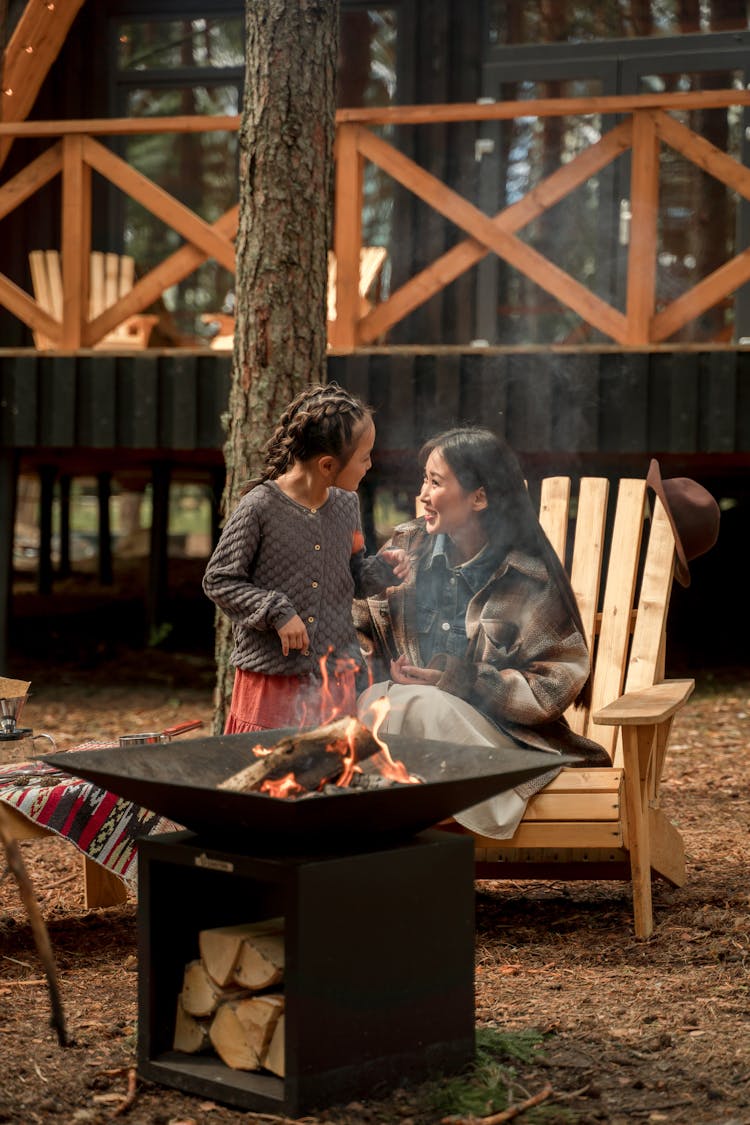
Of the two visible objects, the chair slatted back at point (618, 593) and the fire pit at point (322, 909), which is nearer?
the fire pit at point (322, 909)

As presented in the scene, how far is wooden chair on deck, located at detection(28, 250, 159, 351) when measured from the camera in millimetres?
8250

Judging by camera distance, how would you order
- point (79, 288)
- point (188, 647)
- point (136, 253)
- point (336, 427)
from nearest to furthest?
point (336, 427) → point (79, 288) → point (188, 647) → point (136, 253)

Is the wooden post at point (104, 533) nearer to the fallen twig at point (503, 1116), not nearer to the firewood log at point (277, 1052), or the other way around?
the firewood log at point (277, 1052)

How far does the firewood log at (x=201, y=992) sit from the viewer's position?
273 centimetres

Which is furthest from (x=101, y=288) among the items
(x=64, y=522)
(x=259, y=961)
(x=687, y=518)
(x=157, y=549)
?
(x=259, y=961)

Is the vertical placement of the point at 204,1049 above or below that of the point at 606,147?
below

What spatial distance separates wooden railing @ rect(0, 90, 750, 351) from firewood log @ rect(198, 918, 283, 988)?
441 centimetres

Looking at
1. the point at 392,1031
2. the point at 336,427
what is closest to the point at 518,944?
the point at 392,1031

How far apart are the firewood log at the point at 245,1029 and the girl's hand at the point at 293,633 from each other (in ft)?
3.34

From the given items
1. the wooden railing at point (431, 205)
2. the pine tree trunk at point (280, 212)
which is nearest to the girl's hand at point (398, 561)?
the pine tree trunk at point (280, 212)

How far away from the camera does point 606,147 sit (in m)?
6.57

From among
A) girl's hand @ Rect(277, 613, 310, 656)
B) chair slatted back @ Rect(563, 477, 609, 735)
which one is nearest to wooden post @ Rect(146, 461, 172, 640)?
chair slatted back @ Rect(563, 477, 609, 735)

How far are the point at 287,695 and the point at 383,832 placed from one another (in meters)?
1.05

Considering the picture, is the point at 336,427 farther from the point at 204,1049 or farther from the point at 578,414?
the point at 578,414
